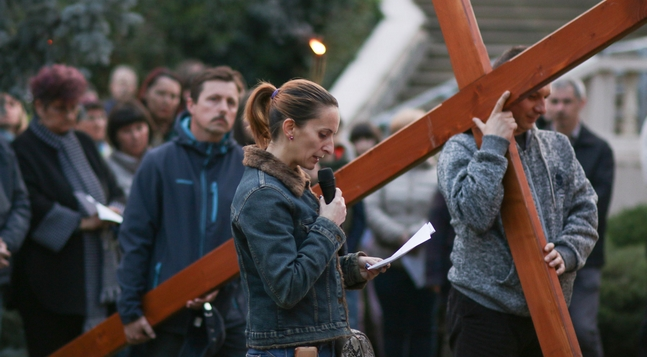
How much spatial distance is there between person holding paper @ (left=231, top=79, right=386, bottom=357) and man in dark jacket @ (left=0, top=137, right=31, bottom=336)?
239 centimetres

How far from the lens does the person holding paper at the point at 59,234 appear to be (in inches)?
208

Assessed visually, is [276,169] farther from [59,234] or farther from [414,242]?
[59,234]

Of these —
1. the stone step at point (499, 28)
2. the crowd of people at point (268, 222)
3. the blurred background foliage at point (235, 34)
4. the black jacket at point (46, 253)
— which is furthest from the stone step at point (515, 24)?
the black jacket at point (46, 253)

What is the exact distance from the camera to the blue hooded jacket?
4.50m

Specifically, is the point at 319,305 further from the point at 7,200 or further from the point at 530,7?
the point at 530,7

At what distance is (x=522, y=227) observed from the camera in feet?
11.8

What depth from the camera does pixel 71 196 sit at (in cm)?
545

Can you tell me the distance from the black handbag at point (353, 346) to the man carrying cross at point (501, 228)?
786 millimetres

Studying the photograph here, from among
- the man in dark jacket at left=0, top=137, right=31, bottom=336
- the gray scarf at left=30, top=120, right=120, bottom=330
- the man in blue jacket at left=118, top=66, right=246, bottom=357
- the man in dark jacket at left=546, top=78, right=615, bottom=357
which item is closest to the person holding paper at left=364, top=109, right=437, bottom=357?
the man in dark jacket at left=546, top=78, right=615, bottom=357

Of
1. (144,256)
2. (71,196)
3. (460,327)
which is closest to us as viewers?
(460,327)

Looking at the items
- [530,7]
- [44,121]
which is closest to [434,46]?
[530,7]

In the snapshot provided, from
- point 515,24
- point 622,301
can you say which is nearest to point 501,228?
point 622,301

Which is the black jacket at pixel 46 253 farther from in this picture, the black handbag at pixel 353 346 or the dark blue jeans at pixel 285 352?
the black handbag at pixel 353 346

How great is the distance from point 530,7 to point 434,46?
2056mm
